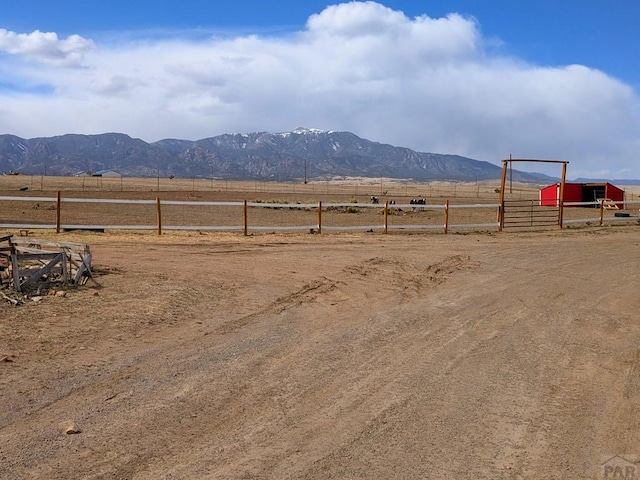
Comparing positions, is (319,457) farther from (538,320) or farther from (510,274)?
(510,274)

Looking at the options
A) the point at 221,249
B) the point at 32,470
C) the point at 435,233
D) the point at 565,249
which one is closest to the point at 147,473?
the point at 32,470

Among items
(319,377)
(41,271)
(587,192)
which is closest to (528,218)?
(587,192)

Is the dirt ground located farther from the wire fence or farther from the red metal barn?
the red metal barn

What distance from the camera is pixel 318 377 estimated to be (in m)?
7.28

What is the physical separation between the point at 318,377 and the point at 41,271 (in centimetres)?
Answer: 645

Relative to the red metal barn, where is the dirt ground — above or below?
below

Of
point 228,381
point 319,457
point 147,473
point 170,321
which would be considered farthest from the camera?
point 170,321

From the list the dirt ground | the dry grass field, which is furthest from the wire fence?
the dirt ground

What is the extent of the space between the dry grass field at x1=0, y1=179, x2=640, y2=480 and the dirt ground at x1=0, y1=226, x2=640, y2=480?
0.02 metres

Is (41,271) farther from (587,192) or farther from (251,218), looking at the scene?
(587,192)

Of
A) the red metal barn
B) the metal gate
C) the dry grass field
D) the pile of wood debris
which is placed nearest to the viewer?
the dry grass field

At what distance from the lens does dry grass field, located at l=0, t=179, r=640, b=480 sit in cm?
525

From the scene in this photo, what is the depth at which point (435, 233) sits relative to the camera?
27000mm

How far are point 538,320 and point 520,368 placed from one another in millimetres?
2989
